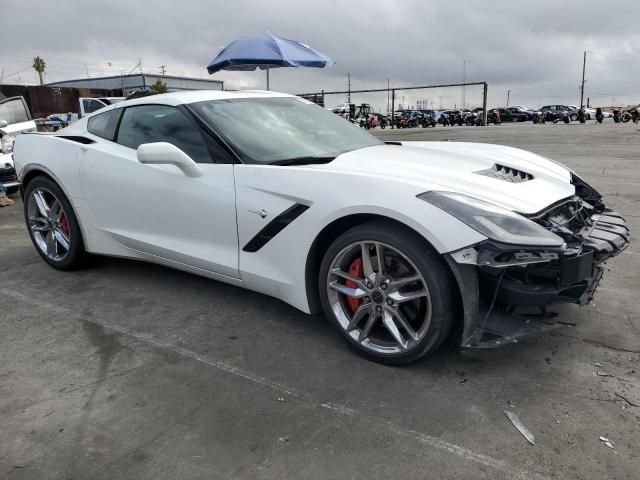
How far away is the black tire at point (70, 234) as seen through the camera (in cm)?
399

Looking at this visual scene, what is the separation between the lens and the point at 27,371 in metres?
2.64

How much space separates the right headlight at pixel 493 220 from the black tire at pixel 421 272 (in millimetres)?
206

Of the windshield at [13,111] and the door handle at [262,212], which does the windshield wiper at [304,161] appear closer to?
the door handle at [262,212]

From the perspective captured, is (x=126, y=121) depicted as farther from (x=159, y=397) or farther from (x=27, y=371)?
(x=159, y=397)

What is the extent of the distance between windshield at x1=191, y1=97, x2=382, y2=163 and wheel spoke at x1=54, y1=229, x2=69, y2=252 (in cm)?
177

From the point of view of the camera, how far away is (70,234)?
404cm

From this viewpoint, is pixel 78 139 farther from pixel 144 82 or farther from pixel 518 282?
pixel 144 82

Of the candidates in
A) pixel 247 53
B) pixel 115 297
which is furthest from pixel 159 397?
pixel 247 53

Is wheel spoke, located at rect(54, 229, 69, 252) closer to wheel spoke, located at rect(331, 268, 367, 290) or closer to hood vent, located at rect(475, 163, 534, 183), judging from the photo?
wheel spoke, located at rect(331, 268, 367, 290)

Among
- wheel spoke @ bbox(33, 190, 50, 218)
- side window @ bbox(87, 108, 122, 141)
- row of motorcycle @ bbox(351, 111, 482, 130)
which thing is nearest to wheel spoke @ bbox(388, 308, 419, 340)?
side window @ bbox(87, 108, 122, 141)

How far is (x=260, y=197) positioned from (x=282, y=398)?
3.52 feet

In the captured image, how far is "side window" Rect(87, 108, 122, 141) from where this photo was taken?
149 inches

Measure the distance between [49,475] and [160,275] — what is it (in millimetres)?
2285

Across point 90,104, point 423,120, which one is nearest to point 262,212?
point 90,104
